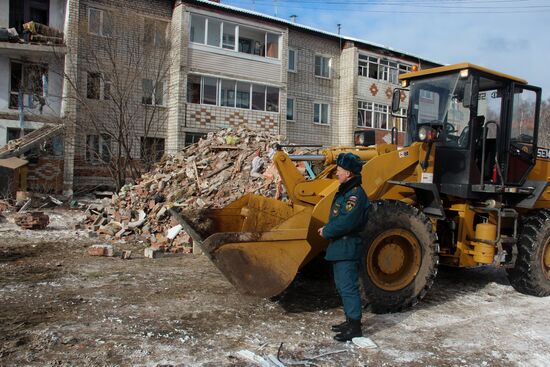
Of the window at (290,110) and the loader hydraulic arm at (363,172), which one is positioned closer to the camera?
the loader hydraulic arm at (363,172)

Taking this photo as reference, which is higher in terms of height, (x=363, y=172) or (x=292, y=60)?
(x=292, y=60)

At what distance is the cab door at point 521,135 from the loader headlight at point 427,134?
5.32 ft

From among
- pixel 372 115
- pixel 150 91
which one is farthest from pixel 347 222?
pixel 372 115

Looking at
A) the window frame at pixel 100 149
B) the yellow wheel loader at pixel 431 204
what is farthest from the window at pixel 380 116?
the yellow wheel loader at pixel 431 204

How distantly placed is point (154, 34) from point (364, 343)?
19.7 metres

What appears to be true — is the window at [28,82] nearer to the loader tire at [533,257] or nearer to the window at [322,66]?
the window at [322,66]

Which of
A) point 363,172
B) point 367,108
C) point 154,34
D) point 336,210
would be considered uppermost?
point 154,34

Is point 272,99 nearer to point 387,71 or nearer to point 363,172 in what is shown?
point 387,71

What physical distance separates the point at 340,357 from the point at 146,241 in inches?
282

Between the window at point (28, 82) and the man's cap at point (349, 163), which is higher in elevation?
the window at point (28, 82)

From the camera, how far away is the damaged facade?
20312 millimetres

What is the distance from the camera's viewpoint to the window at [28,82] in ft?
69.9

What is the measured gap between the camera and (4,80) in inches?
857

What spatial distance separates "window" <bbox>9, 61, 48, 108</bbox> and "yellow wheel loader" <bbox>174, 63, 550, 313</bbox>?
18.3 metres
